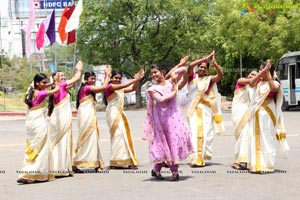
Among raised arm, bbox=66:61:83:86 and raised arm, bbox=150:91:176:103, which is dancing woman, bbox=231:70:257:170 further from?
raised arm, bbox=66:61:83:86

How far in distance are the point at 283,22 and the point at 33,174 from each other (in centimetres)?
2159

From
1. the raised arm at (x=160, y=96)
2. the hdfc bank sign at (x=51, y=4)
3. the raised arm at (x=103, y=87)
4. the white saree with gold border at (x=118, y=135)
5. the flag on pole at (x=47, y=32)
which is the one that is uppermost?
the hdfc bank sign at (x=51, y=4)

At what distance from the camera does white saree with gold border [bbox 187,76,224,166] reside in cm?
945

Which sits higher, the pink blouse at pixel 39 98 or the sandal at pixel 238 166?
the pink blouse at pixel 39 98

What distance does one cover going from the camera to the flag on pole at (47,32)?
30820mm

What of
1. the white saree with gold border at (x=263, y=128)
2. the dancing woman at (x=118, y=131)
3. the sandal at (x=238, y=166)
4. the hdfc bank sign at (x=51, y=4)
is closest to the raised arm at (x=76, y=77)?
the dancing woman at (x=118, y=131)

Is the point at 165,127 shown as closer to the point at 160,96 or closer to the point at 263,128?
the point at 160,96

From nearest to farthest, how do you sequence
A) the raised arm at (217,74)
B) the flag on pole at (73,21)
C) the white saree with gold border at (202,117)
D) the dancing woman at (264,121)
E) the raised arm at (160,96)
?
the raised arm at (160,96) → the dancing woman at (264,121) → the raised arm at (217,74) → the white saree with gold border at (202,117) → the flag on pole at (73,21)

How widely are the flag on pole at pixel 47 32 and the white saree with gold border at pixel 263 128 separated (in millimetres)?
23309

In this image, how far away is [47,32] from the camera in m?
30.7

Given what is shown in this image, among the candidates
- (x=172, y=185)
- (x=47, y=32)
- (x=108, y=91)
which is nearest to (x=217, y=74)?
(x=108, y=91)

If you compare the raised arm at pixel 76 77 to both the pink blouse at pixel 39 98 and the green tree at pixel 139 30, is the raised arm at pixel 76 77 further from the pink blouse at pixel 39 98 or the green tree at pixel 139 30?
the green tree at pixel 139 30

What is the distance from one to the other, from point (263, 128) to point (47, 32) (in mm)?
23536

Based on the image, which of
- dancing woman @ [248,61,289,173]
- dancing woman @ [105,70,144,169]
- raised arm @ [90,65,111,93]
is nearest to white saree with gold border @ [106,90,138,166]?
dancing woman @ [105,70,144,169]
